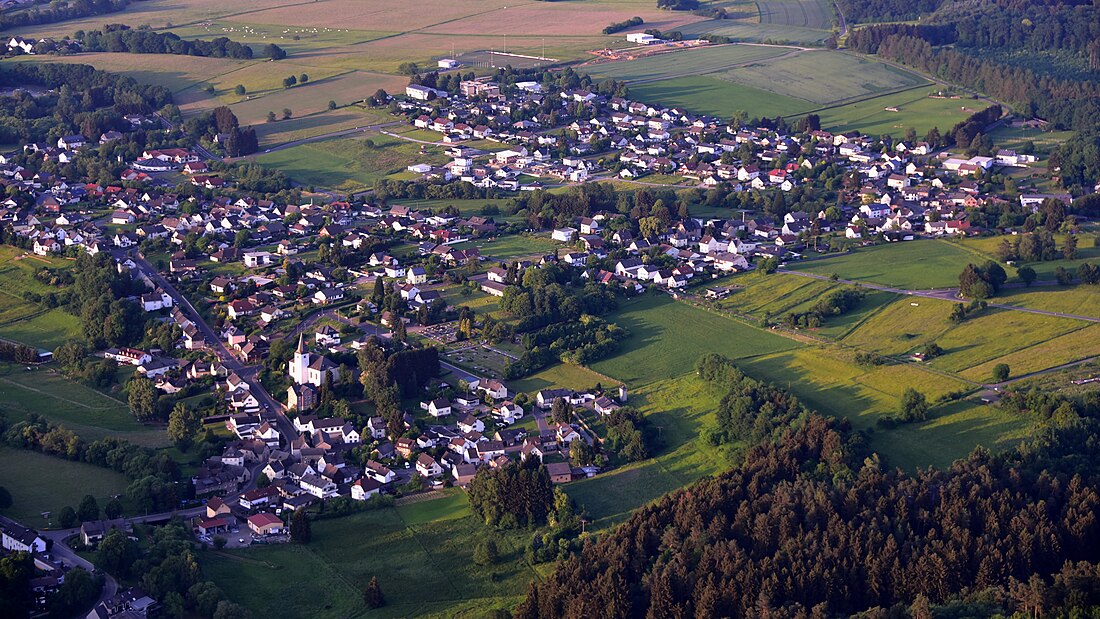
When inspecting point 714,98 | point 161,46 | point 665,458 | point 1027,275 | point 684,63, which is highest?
point 161,46

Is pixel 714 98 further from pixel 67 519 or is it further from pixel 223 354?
pixel 67 519

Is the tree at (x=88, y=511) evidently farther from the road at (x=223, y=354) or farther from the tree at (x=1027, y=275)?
the tree at (x=1027, y=275)

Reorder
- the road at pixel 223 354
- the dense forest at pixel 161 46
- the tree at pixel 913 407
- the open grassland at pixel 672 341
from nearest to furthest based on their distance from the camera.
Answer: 1. the tree at pixel 913 407
2. the road at pixel 223 354
3. the open grassland at pixel 672 341
4. the dense forest at pixel 161 46

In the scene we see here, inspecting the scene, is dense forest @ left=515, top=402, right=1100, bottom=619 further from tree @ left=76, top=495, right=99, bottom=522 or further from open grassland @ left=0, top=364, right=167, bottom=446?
open grassland @ left=0, top=364, right=167, bottom=446

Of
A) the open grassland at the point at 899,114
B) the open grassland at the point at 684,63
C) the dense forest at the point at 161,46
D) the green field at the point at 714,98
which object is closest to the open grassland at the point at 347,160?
the green field at the point at 714,98

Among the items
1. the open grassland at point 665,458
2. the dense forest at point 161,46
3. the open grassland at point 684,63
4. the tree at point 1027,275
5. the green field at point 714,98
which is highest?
the dense forest at point 161,46

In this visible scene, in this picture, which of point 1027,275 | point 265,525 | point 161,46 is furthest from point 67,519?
point 161,46
